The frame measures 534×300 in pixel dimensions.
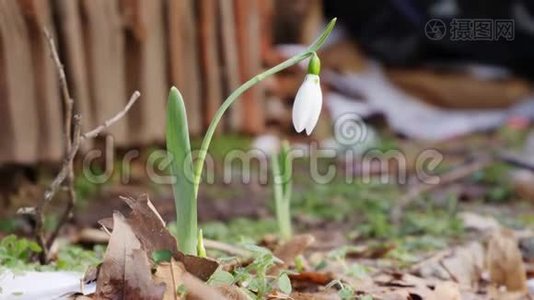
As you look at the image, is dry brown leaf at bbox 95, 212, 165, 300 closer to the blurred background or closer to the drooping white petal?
the drooping white petal

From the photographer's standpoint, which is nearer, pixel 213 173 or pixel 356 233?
pixel 356 233

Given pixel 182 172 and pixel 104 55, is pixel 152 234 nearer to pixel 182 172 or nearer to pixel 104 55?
pixel 182 172

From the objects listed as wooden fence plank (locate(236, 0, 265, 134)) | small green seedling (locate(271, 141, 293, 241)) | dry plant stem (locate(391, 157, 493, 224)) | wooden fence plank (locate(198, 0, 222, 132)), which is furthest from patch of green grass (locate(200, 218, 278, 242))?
wooden fence plank (locate(236, 0, 265, 134))

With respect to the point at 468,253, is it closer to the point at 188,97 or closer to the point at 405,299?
the point at 405,299

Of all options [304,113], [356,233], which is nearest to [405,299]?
[304,113]

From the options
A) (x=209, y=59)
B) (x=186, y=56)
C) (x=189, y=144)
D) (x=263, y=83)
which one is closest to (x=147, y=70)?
(x=186, y=56)

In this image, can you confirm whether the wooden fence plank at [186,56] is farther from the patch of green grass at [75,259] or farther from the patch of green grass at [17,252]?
the patch of green grass at [17,252]

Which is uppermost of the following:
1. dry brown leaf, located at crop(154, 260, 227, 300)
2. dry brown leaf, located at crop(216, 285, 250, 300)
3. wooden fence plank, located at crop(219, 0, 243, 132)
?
wooden fence plank, located at crop(219, 0, 243, 132)

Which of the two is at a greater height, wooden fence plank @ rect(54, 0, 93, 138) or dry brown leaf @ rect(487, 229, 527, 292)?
wooden fence plank @ rect(54, 0, 93, 138)
